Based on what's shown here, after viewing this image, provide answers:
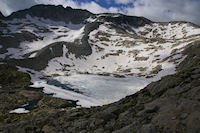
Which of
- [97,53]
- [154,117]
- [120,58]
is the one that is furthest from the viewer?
[97,53]

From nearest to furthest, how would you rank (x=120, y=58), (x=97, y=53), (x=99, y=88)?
(x=99, y=88) < (x=120, y=58) < (x=97, y=53)

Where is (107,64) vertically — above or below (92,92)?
above

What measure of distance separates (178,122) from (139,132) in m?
2.10

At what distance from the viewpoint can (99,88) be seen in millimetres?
55812

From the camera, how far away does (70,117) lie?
49.8 feet

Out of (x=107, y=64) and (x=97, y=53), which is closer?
(x=107, y=64)

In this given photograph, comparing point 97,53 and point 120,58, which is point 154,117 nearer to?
point 120,58

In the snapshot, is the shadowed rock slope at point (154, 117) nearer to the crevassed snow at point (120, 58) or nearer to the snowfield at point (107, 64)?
the snowfield at point (107, 64)

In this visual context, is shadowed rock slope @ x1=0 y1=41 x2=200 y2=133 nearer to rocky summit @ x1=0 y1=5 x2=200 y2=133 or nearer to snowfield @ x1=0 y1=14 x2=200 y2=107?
rocky summit @ x1=0 y1=5 x2=200 y2=133

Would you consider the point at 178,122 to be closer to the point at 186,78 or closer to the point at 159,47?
the point at 186,78

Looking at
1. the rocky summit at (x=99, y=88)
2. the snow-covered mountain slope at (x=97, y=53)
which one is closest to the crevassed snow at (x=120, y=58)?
the snow-covered mountain slope at (x=97, y=53)

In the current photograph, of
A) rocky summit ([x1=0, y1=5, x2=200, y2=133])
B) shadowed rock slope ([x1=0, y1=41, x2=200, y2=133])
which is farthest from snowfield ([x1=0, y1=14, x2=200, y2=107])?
shadowed rock slope ([x1=0, y1=41, x2=200, y2=133])

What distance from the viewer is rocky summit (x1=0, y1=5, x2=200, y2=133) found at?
9695 mm

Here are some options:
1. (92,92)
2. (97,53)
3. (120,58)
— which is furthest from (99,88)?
(97,53)
